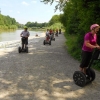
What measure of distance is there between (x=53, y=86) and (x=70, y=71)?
2098 millimetres

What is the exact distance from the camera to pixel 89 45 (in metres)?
5.34

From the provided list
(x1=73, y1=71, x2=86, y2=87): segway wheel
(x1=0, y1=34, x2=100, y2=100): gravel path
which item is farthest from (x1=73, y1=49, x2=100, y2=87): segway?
(x1=0, y1=34, x2=100, y2=100): gravel path

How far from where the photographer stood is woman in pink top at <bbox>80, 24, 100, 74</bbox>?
5389 millimetres

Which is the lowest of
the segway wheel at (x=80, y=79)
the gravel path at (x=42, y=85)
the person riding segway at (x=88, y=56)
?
the gravel path at (x=42, y=85)

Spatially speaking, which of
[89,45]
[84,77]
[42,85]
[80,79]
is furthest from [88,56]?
[42,85]

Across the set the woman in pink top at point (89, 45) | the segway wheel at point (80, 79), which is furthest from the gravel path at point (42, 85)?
the woman in pink top at point (89, 45)

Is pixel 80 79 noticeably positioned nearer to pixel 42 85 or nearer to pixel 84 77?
pixel 84 77

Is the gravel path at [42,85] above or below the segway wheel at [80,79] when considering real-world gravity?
below

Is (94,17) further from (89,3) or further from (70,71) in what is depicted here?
(70,71)

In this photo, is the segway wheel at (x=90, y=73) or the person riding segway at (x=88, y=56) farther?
the segway wheel at (x=90, y=73)

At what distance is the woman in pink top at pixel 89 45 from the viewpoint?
5.39 m

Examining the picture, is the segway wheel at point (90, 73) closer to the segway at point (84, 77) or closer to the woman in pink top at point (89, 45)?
the segway at point (84, 77)

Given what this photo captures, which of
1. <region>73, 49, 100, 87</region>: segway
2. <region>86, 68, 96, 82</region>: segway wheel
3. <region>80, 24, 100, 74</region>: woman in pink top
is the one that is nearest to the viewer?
<region>80, 24, 100, 74</region>: woman in pink top

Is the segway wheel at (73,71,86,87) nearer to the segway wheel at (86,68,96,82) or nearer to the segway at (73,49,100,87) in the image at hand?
the segway at (73,49,100,87)
